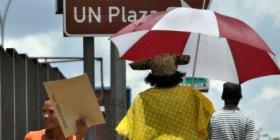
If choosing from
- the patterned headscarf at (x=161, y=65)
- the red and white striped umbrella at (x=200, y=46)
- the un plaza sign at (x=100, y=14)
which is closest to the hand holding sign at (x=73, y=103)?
the patterned headscarf at (x=161, y=65)

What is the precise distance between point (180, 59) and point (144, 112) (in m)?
0.45

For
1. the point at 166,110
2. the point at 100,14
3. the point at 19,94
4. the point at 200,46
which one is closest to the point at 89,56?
the point at 100,14

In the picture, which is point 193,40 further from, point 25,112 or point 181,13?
point 25,112

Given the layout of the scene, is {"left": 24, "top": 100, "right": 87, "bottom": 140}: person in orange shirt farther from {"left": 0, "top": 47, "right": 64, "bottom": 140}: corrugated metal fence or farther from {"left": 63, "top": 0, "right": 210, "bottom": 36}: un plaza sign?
{"left": 63, "top": 0, "right": 210, "bottom": 36}: un plaza sign

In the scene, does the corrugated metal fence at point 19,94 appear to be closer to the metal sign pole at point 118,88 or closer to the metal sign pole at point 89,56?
the metal sign pole at point 89,56

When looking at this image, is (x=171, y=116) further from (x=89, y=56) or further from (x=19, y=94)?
(x=89, y=56)

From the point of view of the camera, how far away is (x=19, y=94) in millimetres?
13516

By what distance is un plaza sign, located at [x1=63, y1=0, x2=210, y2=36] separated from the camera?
13719mm

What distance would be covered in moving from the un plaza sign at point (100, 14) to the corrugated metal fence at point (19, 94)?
80 cm

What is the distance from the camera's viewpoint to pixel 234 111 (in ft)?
30.9

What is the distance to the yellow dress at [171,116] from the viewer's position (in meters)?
7.34

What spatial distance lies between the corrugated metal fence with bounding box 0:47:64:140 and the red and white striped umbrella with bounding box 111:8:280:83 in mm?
2900

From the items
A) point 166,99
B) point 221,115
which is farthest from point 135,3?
point 166,99

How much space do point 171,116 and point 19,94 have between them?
21.0ft
